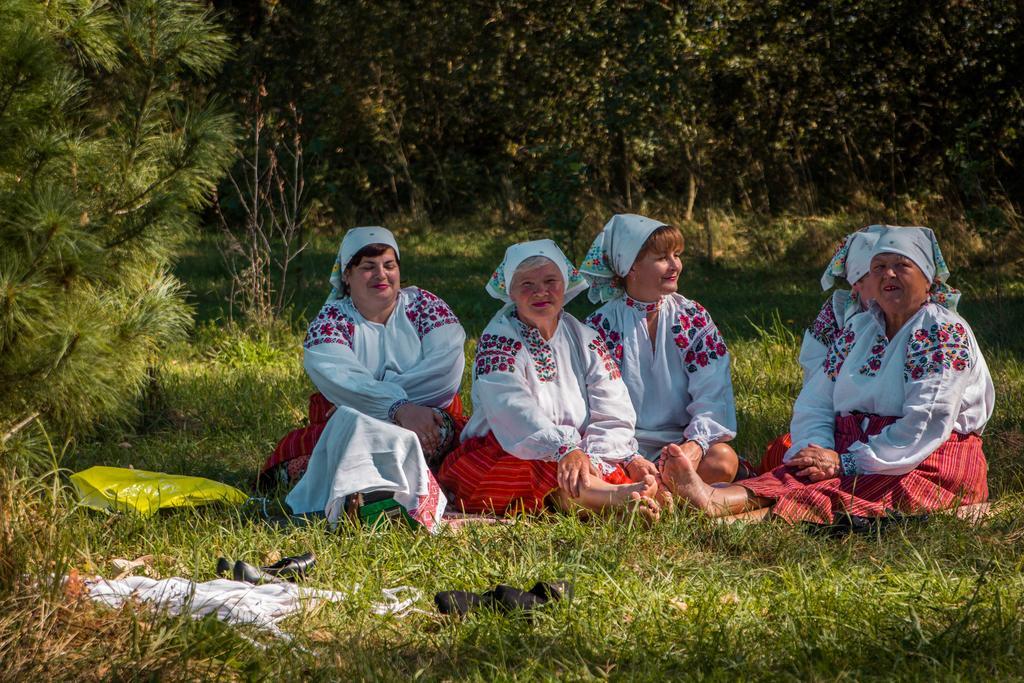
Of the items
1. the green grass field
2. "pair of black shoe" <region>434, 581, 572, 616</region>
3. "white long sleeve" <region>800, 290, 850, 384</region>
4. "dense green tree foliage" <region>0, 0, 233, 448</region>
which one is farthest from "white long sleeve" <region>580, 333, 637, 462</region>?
"dense green tree foliage" <region>0, 0, 233, 448</region>

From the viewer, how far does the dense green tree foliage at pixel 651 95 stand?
1210 cm

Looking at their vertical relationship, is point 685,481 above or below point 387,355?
below

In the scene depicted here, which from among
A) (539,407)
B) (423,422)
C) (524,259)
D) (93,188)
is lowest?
(423,422)

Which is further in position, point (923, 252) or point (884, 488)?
point (923, 252)

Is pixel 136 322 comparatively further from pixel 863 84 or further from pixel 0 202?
pixel 863 84

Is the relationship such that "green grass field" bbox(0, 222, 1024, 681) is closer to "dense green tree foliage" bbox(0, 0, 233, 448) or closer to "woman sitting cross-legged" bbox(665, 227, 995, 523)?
"woman sitting cross-legged" bbox(665, 227, 995, 523)

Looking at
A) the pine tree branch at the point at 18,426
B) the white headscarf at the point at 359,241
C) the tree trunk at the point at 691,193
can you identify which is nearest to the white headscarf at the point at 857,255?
the white headscarf at the point at 359,241

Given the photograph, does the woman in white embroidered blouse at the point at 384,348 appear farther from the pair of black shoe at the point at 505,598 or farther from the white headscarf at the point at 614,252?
the pair of black shoe at the point at 505,598

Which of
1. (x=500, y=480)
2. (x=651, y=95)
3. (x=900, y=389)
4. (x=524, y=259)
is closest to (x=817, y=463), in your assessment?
(x=900, y=389)

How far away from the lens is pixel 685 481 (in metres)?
4.56

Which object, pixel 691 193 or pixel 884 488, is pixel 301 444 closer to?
pixel 884 488

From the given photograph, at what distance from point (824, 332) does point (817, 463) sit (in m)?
0.78

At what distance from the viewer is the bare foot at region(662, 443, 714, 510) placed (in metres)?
4.54

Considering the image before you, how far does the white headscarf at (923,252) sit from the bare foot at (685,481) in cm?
119
